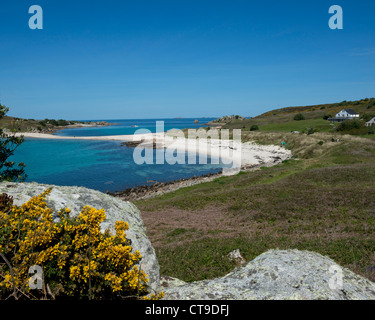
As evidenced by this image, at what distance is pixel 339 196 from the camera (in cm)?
2169

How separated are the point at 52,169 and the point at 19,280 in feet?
231

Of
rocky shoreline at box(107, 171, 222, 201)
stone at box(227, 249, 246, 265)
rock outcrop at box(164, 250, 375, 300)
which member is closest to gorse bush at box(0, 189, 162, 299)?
rock outcrop at box(164, 250, 375, 300)

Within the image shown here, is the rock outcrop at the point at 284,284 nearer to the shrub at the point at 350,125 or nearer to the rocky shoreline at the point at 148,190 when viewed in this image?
the rocky shoreline at the point at 148,190

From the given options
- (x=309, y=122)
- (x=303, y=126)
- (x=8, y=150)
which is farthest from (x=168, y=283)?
(x=309, y=122)

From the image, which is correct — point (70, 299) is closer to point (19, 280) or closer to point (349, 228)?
point (19, 280)

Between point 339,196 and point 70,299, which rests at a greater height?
point 70,299

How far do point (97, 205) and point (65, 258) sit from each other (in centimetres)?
228

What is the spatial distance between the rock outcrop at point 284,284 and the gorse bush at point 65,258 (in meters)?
1.33

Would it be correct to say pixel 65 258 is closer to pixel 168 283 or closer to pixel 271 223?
pixel 168 283

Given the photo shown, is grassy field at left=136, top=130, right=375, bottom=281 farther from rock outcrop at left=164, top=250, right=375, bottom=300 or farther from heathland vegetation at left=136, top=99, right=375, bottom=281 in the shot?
rock outcrop at left=164, top=250, right=375, bottom=300

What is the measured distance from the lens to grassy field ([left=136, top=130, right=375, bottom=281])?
11.7 meters

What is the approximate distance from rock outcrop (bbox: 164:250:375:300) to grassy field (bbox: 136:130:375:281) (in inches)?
155

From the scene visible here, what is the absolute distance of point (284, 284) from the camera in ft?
17.8
